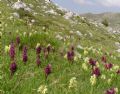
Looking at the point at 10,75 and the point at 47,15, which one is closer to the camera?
the point at 10,75

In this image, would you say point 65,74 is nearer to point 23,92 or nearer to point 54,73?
point 54,73

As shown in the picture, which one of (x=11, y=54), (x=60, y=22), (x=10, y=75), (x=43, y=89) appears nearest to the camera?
(x=43, y=89)

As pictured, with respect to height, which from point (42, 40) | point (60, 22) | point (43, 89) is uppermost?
point (43, 89)

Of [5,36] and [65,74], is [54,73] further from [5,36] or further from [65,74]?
[5,36]

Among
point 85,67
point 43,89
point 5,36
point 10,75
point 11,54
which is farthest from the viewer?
point 5,36

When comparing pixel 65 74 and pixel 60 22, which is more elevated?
pixel 65 74

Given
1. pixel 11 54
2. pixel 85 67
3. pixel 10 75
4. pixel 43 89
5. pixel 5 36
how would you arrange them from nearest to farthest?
1. pixel 43 89
2. pixel 10 75
3. pixel 11 54
4. pixel 85 67
5. pixel 5 36

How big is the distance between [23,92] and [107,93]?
1755mm

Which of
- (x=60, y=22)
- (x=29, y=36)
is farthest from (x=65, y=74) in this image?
(x=60, y=22)

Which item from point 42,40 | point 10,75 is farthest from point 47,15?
point 10,75

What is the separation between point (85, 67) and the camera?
1060 centimetres

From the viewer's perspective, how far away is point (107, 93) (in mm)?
7793

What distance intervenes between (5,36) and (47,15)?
65.1ft

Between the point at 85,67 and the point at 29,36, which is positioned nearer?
the point at 85,67
